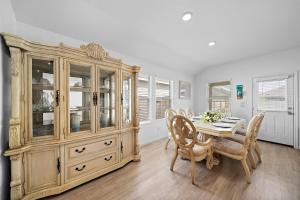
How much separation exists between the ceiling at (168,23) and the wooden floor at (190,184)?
2.56 m

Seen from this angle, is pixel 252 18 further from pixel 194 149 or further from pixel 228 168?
pixel 228 168

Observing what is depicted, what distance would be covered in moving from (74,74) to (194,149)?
225 cm

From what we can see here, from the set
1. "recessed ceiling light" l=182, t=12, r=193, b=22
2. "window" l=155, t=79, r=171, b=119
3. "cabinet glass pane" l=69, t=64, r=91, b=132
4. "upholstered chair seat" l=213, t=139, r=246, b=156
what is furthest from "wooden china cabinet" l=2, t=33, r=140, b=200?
"window" l=155, t=79, r=171, b=119

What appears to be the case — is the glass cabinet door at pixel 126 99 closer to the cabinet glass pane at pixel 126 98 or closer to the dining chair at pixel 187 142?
the cabinet glass pane at pixel 126 98

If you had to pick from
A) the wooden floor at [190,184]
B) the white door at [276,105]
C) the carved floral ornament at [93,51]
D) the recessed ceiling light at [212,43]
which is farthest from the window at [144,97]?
the white door at [276,105]

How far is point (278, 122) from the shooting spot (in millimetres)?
3740

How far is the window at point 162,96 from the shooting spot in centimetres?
421

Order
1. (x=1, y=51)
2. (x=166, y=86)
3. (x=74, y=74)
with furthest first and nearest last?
(x=166, y=86), (x=74, y=74), (x=1, y=51)

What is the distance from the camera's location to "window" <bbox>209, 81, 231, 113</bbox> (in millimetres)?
4892

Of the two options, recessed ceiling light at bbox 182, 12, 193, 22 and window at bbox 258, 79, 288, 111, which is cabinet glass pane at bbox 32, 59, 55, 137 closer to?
recessed ceiling light at bbox 182, 12, 193, 22

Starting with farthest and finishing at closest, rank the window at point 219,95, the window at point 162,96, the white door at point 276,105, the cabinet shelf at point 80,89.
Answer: the window at point 219,95
the window at point 162,96
the white door at point 276,105
the cabinet shelf at point 80,89

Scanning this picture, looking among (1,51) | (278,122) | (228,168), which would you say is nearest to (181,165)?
(228,168)

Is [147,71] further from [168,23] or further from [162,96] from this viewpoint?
[168,23]

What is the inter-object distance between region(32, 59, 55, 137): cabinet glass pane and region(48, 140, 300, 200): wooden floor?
934 mm
